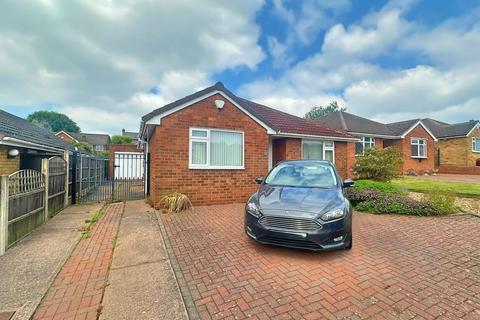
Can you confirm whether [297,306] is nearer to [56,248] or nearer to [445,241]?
[445,241]

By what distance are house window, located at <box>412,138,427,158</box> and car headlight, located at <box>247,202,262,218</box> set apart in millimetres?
23224

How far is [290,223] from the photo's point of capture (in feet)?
11.7

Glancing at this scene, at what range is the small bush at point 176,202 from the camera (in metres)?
6.96

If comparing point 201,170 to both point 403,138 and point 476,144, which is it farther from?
point 476,144

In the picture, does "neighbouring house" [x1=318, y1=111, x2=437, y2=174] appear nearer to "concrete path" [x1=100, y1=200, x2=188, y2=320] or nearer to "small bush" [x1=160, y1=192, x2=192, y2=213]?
"small bush" [x1=160, y1=192, x2=192, y2=213]

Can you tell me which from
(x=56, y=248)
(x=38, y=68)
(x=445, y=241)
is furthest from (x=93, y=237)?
(x=38, y=68)

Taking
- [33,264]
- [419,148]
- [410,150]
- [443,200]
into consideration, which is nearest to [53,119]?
[33,264]

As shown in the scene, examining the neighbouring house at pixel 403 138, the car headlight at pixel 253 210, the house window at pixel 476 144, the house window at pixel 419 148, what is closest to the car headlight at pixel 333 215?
the car headlight at pixel 253 210

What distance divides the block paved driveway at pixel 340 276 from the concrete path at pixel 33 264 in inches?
70.0

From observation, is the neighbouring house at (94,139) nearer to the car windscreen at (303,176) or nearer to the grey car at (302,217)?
the car windscreen at (303,176)

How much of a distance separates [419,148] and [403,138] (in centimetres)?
279

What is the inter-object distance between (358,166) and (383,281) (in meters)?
9.04

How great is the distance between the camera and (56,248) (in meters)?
4.21

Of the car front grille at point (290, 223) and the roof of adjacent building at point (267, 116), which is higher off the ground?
the roof of adjacent building at point (267, 116)
